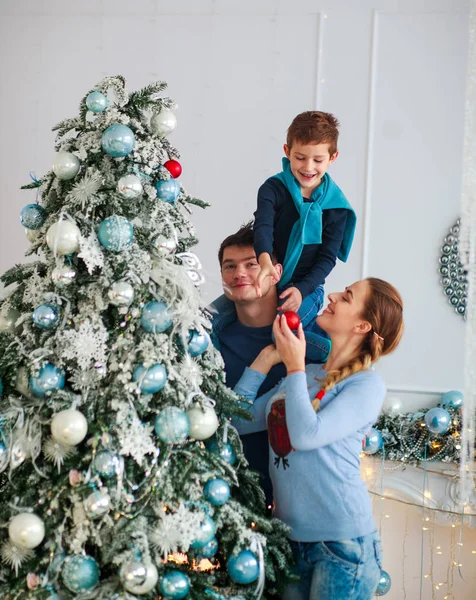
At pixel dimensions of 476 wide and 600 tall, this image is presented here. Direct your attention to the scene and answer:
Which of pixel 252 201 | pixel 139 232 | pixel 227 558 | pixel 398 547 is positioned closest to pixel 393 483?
pixel 398 547

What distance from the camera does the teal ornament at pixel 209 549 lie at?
1.87m

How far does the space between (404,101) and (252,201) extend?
1017 millimetres

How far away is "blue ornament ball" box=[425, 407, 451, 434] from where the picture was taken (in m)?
3.75

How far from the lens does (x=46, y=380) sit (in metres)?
1.79

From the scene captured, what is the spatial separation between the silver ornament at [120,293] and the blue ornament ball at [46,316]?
5.7 inches

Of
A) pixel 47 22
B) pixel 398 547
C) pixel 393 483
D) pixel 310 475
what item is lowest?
pixel 398 547

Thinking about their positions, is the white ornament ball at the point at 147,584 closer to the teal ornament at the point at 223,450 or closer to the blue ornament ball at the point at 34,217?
the teal ornament at the point at 223,450

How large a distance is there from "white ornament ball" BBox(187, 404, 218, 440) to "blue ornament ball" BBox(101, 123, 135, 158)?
2.12 ft

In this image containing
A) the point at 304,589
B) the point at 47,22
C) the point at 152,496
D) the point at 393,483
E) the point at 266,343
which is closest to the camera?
the point at 152,496

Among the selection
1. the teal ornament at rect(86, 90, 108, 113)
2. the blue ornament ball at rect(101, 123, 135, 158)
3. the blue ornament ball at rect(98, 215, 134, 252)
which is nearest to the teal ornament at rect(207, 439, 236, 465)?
the blue ornament ball at rect(98, 215, 134, 252)

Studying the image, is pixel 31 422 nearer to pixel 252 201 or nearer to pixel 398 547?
pixel 252 201

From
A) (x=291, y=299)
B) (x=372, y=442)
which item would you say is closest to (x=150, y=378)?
(x=291, y=299)

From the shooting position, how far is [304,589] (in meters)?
2.01

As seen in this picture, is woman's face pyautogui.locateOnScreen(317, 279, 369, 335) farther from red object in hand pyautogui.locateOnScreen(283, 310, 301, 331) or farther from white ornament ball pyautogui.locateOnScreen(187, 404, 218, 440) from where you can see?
white ornament ball pyautogui.locateOnScreen(187, 404, 218, 440)
